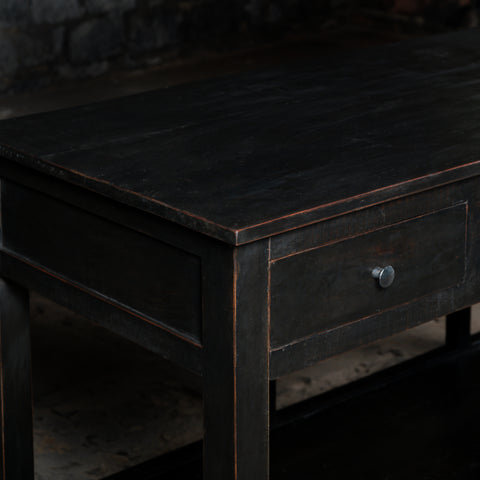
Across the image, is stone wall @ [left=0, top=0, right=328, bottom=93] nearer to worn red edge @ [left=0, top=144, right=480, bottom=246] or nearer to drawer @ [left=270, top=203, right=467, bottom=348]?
worn red edge @ [left=0, top=144, right=480, bottom=246]

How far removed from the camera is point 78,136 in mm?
1646

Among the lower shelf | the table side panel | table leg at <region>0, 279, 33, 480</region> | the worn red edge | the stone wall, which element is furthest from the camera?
the stone wall

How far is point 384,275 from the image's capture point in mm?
1400

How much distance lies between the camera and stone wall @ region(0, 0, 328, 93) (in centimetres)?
524

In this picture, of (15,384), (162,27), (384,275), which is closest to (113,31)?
(162,27)

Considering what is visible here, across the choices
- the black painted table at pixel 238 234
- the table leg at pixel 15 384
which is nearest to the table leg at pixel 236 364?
the black painted table at pixel 238 234

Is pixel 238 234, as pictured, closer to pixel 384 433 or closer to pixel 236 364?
pixel 236 364

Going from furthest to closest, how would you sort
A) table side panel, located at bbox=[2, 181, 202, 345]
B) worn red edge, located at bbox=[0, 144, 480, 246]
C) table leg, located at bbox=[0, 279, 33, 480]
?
table leg, located at bbox=[0, 279, 33, 480] → table side panel, located at bbox=[2, 181, 202, 345] → worn red edge, located at bbox=[0, 144, 480, 246]

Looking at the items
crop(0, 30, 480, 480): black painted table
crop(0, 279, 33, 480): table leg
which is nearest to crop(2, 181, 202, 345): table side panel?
crop(0, 30, 480, 480): black painted table

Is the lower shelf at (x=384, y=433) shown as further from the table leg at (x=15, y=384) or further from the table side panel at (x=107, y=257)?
the table side panel at (x=107, y=257)

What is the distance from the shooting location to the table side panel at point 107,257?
1347mm

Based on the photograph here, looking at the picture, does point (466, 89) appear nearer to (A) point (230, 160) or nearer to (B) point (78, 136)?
(A) point (230, 160)

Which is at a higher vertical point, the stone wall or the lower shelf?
the stone wall

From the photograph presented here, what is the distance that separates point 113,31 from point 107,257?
4.34 metres
